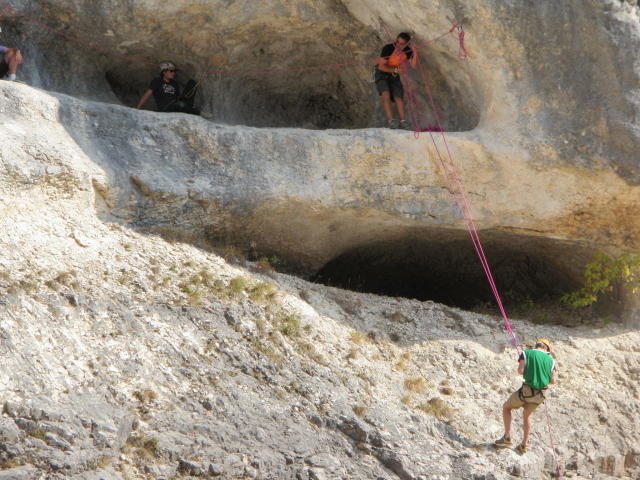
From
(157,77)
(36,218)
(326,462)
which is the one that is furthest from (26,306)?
(157,77)

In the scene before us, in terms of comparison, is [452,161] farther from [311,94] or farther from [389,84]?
[311,94]

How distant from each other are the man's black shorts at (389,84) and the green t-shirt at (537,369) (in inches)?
198

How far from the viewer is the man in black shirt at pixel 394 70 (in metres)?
13.4

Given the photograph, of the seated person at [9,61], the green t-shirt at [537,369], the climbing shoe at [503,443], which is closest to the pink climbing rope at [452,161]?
the green t-shirt at [537,369]

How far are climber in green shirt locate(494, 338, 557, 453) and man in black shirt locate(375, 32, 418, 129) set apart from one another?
4764mm

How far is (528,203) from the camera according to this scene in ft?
43.2

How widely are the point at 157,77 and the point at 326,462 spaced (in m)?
7.02

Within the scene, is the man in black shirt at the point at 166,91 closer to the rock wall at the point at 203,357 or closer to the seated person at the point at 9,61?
the rock wall at the point at 203,357

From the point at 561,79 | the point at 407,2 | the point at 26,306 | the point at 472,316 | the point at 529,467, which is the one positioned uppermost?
the point at 407,2

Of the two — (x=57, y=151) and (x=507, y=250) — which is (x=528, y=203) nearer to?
(x=507, y=250)

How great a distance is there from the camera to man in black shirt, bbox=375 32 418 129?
13398mm

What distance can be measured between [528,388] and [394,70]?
5473mm

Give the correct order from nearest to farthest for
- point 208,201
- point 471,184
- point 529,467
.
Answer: point 529,467
point 208,201
point 471,184

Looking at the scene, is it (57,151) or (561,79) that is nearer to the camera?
(57,151)
